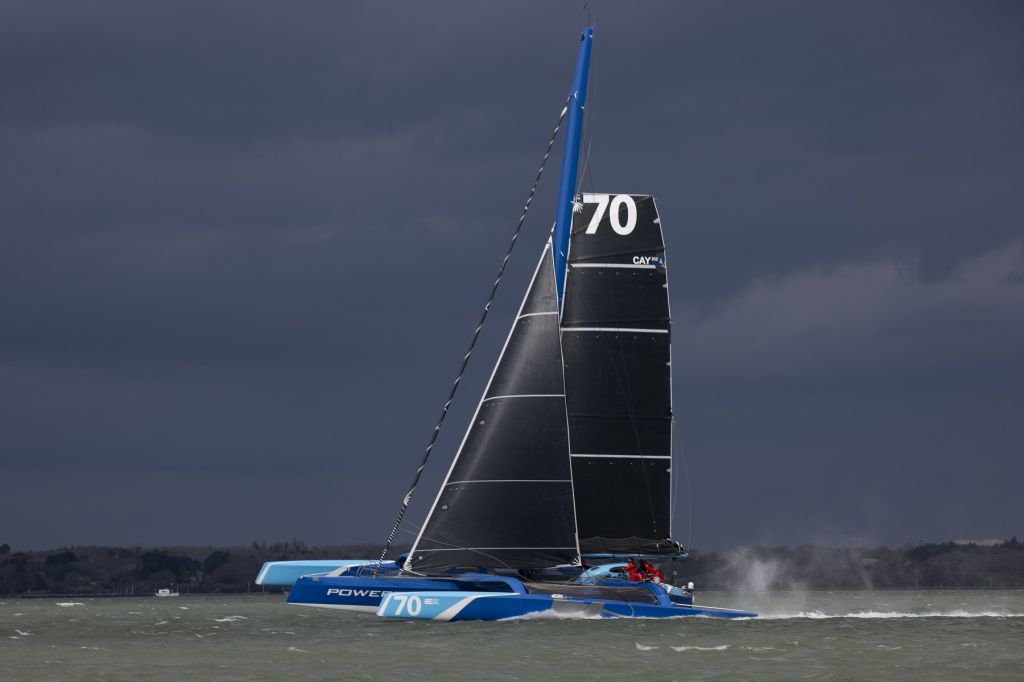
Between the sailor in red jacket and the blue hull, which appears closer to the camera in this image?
the blue hull

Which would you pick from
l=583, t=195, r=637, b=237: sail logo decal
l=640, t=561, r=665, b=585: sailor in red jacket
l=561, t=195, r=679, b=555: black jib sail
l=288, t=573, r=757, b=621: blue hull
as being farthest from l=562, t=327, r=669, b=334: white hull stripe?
l=288, t=573, r=757, b=621: blue hull

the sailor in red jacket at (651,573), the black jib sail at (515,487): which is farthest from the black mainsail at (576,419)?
the sailor in red jacket at (651,573)

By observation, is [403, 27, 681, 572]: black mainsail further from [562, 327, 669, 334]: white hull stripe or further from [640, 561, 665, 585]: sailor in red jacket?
[640, 561, 665, 585]: sailor in red jacket

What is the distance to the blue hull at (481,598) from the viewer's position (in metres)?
47.0

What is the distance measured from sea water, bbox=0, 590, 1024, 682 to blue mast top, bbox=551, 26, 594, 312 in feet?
37.0

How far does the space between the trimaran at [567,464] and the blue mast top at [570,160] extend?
7cm

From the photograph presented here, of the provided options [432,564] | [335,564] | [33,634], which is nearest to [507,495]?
[432,564]

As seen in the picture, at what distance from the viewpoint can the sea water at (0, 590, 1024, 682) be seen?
38.7m

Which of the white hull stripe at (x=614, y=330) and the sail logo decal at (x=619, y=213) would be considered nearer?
the white hull stripe at (x=614, y=330)

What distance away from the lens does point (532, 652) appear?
4300 cm

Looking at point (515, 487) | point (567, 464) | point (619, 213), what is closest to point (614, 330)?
point (619, 213)

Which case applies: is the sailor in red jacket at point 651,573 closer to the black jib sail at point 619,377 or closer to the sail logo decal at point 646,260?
the black jib sail at point 619,377

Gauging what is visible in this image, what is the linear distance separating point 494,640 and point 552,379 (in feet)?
26.2

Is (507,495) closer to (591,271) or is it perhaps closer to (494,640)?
(494,640)
